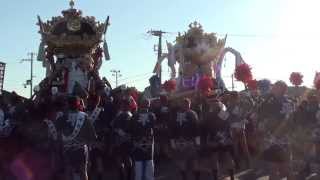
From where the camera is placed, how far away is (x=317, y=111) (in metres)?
12.8

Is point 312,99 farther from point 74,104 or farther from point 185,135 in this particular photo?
point 74,104

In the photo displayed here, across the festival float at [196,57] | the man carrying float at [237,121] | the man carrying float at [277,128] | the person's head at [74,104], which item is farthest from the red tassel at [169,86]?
the person's head at [74,104]

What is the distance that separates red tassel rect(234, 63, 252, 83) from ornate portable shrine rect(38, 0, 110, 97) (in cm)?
357

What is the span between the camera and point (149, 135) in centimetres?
1062

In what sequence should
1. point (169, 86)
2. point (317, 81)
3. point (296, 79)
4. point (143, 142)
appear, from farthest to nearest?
point (169, 86)
point (296, 79)
point (317, 81)
point (143, 142)

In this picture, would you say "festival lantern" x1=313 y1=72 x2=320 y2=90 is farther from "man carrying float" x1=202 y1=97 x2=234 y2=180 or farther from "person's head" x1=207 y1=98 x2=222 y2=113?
"person's head" x1=207 y1=98 x2=222 y2=113

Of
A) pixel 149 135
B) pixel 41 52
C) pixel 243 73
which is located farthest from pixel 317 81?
pixel 41 52

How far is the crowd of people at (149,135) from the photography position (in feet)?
32.4

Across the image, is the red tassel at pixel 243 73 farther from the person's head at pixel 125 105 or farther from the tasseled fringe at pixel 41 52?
the tasseled fringe at pixel 41 52

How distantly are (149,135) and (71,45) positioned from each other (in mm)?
5872

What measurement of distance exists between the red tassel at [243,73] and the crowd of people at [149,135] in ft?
6.46

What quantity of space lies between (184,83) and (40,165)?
8.01 m

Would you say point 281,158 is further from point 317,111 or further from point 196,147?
point 317,111

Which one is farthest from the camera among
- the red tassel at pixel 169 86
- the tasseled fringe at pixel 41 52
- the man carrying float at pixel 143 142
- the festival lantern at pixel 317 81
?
the red tassel at pixel 169 86
